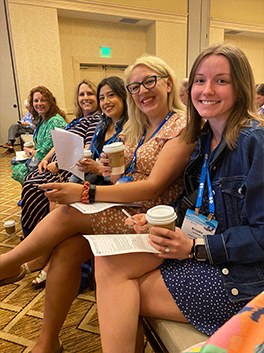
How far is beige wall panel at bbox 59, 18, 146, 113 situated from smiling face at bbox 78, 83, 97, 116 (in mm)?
5146

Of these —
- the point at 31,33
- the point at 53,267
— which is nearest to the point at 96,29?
the point at 31,33

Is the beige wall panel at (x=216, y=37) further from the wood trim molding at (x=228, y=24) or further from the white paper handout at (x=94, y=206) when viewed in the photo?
the white paper handout at (x=94, y=206)

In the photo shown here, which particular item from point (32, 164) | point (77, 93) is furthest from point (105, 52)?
point (32, 164)

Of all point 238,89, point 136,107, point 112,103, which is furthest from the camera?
point 112,103

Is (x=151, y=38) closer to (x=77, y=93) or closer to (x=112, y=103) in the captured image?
(x=77, y=93)

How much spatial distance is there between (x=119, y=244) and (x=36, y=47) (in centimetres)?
674

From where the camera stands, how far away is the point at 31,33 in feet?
20.3

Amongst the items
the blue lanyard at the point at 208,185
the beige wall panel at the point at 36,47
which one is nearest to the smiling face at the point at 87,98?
the blue lanyard at the point at 208,185

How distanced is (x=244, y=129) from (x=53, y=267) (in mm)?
1030

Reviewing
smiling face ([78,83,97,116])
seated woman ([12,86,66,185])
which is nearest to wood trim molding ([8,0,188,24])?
seated woman ([12,86,66,185])

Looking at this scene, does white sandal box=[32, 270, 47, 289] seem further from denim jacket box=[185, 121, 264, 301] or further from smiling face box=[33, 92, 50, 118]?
smiling face box=[33, 92, 50, 118]

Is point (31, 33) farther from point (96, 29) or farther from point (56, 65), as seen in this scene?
point (96, 29)

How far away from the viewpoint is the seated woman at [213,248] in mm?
824

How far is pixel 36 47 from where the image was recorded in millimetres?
6273
